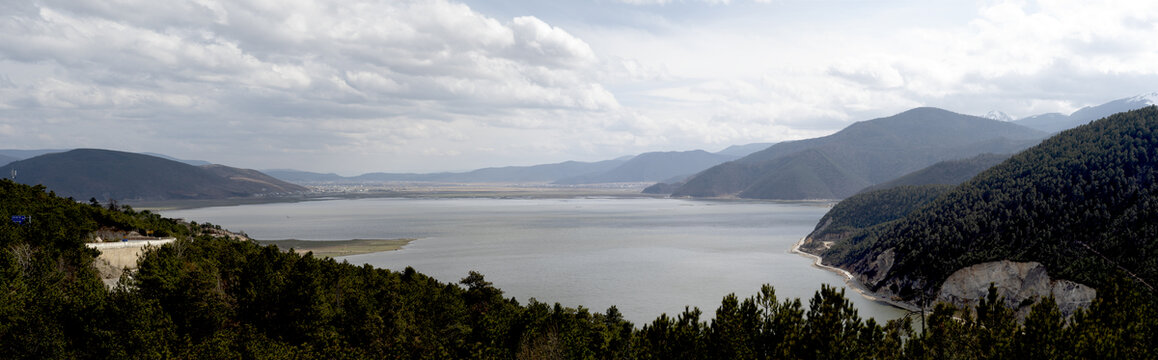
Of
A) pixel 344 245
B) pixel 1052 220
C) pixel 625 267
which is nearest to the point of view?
pixel 1052 220

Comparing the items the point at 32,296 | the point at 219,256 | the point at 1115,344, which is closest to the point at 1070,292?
the point at 1115,344

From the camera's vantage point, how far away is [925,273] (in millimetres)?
105188

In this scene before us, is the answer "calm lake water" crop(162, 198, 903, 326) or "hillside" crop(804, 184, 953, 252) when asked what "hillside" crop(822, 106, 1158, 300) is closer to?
"calm lake water" crop(162, 198, 903, 326)

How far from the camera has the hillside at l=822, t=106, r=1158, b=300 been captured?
8900 centimetres

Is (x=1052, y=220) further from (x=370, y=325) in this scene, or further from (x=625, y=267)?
(x=370, y=325)

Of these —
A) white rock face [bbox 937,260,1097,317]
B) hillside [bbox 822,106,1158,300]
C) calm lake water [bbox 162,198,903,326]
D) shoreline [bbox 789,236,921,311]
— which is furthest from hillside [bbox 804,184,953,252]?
white rock face [bbox 937,260,1097,317]

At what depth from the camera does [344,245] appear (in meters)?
167

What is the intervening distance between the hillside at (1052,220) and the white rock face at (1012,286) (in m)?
1.27

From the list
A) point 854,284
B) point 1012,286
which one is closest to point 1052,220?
point 1012,286

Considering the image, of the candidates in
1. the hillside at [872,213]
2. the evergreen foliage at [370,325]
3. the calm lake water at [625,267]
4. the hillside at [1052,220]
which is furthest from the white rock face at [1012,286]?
the hillside at [872,213]

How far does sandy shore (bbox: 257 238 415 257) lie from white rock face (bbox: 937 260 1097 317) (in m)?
119

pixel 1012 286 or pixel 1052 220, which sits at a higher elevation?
pixel 1052 220

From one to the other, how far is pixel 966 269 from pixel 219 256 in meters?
98.0

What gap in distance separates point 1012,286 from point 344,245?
140 meters
